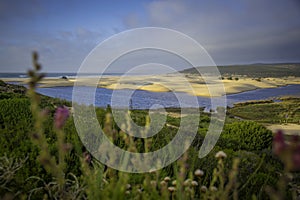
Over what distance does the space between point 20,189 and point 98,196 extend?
152cm

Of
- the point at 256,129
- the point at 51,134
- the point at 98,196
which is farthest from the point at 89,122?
the point at 256,129

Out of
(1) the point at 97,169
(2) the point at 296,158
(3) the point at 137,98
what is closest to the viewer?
(2) the point at 296,158

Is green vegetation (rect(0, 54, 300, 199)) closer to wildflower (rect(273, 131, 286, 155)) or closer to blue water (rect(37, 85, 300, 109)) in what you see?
wildflower (rect(273, 131, 286, 155))

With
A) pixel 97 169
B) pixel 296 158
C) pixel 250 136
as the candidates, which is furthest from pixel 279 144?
pixel 250 136

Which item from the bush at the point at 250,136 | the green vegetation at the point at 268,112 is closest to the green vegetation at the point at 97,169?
the bush at the point at 250,136

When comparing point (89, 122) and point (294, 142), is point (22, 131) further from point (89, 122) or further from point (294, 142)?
point (294, 142)

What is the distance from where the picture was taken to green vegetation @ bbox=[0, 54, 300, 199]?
162 cm

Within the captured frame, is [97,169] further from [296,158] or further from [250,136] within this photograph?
[250,136]

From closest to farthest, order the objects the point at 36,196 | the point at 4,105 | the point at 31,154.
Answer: the point at 36,196
the point at 31,154
the point at 4,105

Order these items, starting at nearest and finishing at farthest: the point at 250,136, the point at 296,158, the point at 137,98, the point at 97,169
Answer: the point at 296,158
the point at 97,169
the point at 250,136
the point at 137,98

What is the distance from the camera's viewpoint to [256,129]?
374 inches

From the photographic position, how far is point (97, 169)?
9.57 feet

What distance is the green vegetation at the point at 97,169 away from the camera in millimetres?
1619

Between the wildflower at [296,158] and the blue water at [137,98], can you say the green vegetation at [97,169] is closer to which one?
the wildflower at [296,158]
